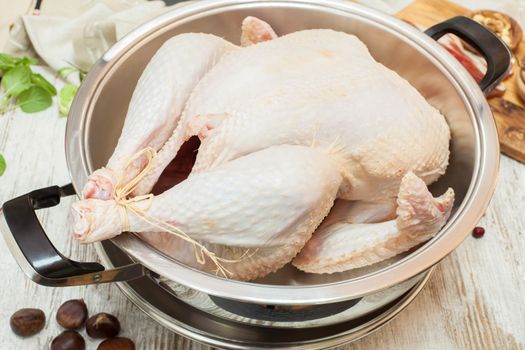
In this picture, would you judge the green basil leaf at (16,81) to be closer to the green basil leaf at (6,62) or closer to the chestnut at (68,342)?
the green basil leaf at (6,62)

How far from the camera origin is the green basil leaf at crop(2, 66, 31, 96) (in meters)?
1.39

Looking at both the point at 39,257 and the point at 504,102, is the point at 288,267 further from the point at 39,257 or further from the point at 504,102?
the point at 504,102

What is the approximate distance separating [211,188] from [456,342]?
0.60 meters

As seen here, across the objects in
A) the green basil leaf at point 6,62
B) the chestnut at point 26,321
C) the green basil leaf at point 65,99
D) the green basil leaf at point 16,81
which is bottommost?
the chestnut at point 26,321

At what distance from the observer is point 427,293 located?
3.79 feet

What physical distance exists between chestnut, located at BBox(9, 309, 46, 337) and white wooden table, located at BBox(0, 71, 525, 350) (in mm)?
17

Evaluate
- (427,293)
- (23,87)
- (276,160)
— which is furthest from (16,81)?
(427,293)

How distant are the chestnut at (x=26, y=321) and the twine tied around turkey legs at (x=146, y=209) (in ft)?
1.04

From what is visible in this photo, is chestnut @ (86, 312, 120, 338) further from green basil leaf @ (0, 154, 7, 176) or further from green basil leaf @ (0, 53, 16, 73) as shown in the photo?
green basil leaf @ (0, 53, 16, 73)

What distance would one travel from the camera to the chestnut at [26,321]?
3.38ft

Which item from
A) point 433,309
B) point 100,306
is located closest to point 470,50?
point 433,309

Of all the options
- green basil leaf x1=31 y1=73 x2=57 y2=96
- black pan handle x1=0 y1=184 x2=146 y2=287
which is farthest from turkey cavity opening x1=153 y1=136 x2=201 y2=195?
green basil leaf x1=31 y1=73 x2=57 y2=96

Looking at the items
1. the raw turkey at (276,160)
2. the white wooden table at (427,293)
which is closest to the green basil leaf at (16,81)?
the white wooden table at (427,293)

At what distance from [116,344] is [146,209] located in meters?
0.32
